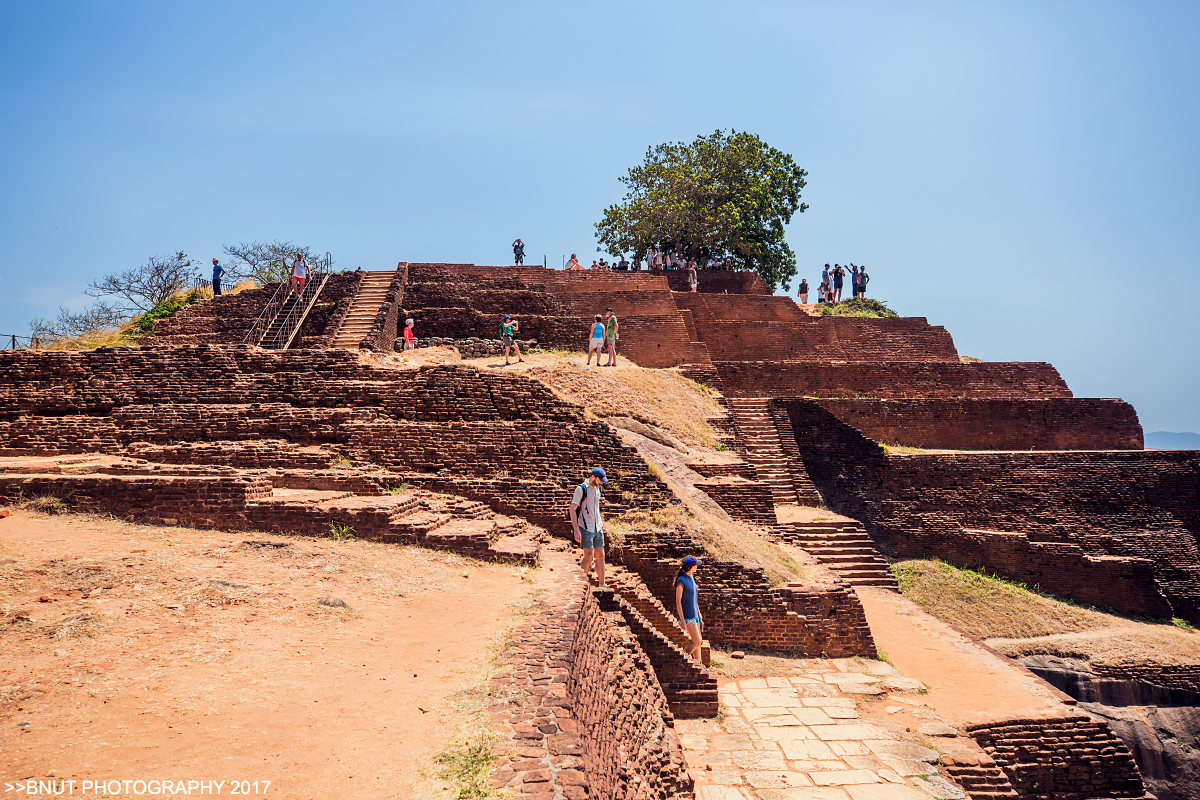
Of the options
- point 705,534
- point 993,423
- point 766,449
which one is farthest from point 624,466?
point 993,423

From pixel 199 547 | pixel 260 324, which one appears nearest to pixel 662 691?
pixel 199 547

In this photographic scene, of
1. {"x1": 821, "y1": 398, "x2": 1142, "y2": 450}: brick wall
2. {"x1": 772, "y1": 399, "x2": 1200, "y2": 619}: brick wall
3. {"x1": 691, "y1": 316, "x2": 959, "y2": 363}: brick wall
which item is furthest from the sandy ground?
{"x1": 691, "y1": 316, "x2": 959, "y2": 363}: brick wall

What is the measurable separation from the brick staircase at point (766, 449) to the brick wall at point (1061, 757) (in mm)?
6714

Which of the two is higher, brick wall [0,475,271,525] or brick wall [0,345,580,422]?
brick wall [0,345,580,422]

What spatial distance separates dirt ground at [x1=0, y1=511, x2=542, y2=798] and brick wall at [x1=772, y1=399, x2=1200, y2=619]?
11.2 m

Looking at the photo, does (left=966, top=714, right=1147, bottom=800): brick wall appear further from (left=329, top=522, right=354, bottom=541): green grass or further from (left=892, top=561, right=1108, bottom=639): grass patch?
(left=329, top=522, right=354, bottom=541): green grass

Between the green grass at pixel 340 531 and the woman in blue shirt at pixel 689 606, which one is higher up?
the green grass at pixel 340 531

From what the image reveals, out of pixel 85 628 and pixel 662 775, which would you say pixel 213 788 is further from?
pixel 662 775

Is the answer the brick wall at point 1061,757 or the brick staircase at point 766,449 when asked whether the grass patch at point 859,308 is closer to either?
the brick staircase at point 766,449

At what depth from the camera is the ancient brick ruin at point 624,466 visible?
300 inches

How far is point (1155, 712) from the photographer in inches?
501

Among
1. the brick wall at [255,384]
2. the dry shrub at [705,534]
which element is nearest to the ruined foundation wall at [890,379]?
the dry shrub at [705,534]

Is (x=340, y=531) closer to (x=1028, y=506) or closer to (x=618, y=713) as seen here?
(x=618, y=713)

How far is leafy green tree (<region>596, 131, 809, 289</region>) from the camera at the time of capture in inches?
1162
